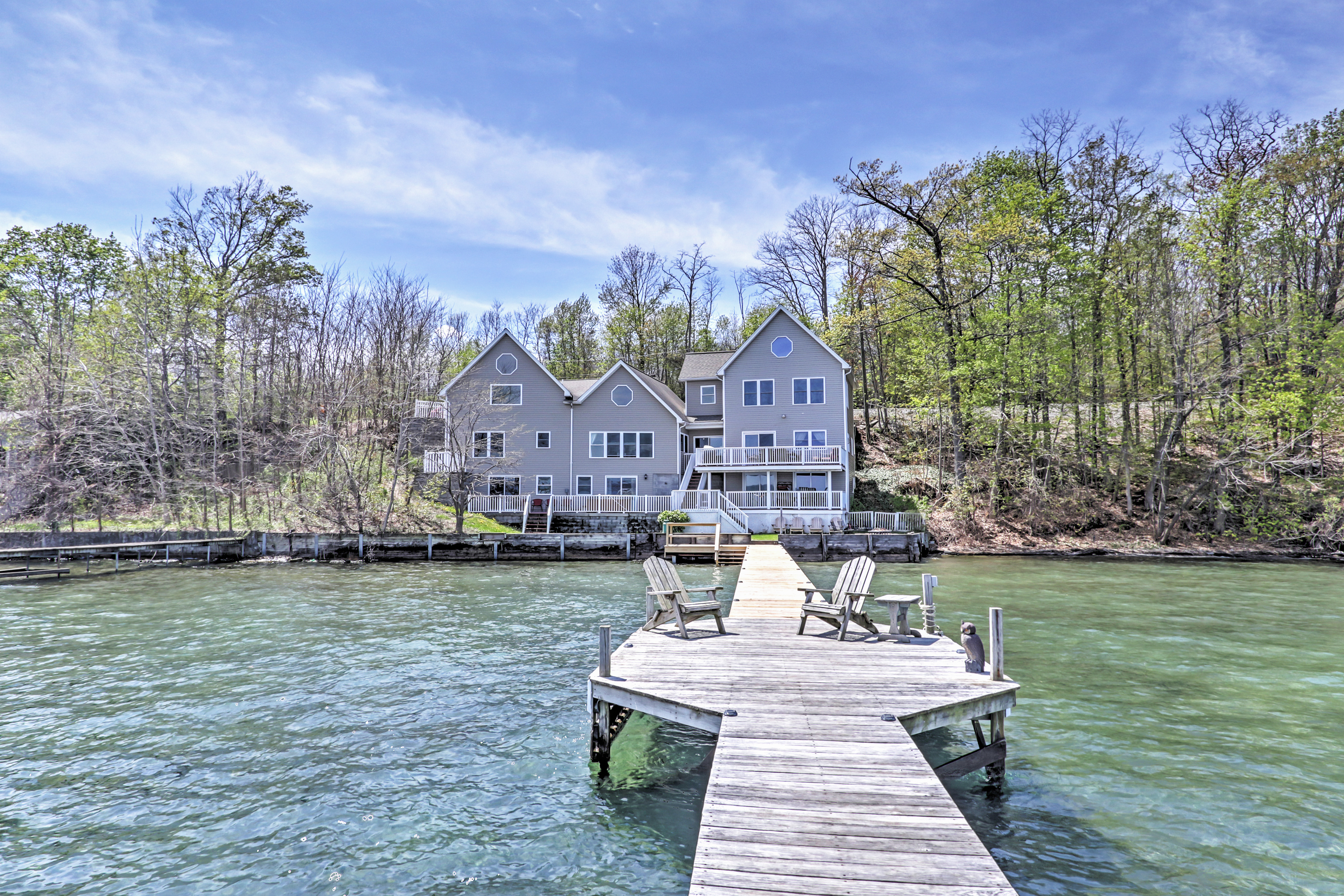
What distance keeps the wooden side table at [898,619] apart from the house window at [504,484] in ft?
84.3

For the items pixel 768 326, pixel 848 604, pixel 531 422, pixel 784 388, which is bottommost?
pixel 848 604

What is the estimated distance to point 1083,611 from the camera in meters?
15.4

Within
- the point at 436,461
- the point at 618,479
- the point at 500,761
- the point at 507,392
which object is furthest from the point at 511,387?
the point at 500,761

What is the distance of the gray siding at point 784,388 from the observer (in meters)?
30.9

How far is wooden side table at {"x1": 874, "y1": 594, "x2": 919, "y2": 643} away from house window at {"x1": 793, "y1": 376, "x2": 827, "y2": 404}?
73.7ft

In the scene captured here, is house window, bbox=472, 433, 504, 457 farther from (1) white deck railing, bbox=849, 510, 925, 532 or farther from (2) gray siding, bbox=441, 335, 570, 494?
(1) white deck railing, bbox=849, 510, 925, 532

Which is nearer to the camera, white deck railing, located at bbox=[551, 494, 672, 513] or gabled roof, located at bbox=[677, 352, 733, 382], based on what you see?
white deck railing, located at bbox=[551, 494, 672, 513]

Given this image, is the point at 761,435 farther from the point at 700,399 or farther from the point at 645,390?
the point at 645,390

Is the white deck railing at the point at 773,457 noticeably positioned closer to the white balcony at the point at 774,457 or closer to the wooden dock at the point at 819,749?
the white balcony at the point at 774,457

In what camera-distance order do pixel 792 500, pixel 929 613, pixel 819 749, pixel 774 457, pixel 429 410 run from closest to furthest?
pixel 819 749 → pixel 929 613 → pixel 792 500 → pixel 774 457 → pixel 429 410

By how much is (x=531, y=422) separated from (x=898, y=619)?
26.2 metres

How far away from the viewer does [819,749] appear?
536cm

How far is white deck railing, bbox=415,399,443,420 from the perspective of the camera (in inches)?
1363

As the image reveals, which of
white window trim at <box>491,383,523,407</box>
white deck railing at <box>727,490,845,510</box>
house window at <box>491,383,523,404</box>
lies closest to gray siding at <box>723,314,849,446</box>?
white deck railing at <box>727,490,845,510</box>
